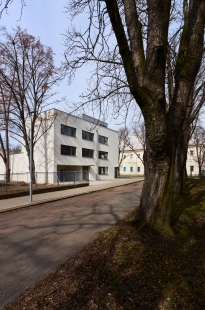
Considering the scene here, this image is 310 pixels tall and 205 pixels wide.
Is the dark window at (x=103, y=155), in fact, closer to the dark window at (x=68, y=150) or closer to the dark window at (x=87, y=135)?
the dark window at (x=87, y=135)

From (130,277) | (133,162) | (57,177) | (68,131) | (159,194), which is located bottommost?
(130,277)

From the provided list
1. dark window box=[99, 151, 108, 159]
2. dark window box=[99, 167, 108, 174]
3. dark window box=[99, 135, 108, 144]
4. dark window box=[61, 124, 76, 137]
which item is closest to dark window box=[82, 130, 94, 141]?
dark window box=[61, 124, 76, 137]

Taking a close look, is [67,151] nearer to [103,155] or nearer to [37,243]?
[103,155]

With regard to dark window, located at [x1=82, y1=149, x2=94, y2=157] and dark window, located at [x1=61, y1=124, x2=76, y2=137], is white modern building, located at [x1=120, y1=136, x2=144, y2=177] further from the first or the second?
dark window, located at [x1=61, y1=124, x2=76, y2=137]

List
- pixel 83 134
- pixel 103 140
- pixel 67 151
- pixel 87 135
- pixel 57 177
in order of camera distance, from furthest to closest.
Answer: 1. pixel 103 140
2. pixel 87 135
3. pixel 83 134
4. pixel 67 151
5. pixel 57 177

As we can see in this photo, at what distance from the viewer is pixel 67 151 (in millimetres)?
29938

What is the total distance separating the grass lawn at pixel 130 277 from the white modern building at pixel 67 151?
17.5 metres

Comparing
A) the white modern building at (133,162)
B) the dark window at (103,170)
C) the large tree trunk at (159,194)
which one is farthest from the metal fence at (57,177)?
the white modern building at (133,162)

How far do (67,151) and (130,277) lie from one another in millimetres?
27216

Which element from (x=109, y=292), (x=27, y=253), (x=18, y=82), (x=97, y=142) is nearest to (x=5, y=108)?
(x=18, y=82)

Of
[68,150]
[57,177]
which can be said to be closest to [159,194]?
[57,177]

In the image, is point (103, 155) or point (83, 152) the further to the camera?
point (103, 155)

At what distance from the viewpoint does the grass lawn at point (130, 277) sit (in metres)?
2.78

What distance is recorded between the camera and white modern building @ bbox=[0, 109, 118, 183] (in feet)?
90.0
